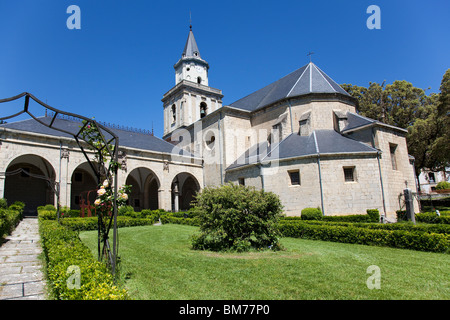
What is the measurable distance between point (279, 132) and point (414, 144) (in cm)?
1726

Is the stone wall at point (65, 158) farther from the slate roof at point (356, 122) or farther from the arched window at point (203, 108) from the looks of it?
the slate roof at point (356, 122)

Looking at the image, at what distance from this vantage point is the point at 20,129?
61.0ft

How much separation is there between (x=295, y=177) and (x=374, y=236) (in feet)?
30.1

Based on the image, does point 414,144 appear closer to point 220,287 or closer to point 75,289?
point 220,287

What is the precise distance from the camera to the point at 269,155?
20203 mm

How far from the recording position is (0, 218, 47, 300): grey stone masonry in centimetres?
480

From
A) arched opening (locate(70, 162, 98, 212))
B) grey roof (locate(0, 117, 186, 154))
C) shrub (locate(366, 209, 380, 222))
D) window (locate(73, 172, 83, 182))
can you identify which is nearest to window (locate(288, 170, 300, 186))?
shrub (locate(366, 209, 380, 222))

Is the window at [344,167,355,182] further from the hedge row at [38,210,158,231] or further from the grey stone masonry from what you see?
the grey stone masonry

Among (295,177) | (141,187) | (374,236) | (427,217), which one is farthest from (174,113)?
(374,236)

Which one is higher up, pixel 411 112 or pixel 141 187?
pixel 411 112

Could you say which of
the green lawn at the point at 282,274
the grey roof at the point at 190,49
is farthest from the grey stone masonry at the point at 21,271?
the grey roof at the point at 190,49

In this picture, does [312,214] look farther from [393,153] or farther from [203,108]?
[203,108]

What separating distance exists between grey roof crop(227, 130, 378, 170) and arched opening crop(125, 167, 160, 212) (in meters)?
11.7

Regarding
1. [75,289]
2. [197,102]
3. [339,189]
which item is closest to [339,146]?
[339,189]
